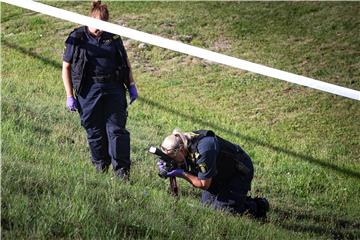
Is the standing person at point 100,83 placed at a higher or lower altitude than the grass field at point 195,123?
higher

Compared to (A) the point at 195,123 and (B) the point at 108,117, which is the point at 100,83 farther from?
(A) the point at 195,123

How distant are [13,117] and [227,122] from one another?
4644 mm

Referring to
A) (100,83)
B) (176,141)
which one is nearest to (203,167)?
(176,141)

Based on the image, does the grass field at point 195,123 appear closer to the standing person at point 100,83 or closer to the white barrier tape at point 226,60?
the standing person at point 100,83

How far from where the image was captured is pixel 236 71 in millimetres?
13258

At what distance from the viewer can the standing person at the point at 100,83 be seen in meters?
5.89

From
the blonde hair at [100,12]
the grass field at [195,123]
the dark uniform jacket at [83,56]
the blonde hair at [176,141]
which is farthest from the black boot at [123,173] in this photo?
the blonde hair at [100,12]

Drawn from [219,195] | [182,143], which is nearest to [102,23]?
[182,143]

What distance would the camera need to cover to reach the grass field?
4012mm

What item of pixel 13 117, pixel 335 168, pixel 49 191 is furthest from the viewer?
pixel 335 168

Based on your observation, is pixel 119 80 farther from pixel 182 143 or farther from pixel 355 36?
pixel 355 36

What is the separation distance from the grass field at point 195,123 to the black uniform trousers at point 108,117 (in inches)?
13.2

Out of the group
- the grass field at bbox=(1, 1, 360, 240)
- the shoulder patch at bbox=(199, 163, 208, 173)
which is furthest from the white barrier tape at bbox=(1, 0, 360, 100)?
the grass field at bbox=(1, 1, 360, 240)

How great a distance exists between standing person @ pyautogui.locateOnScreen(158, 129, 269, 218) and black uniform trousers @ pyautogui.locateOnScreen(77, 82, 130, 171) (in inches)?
22.9
